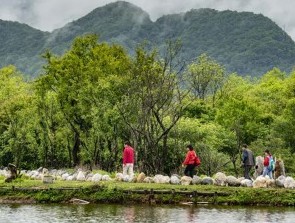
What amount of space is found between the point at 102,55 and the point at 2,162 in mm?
23529

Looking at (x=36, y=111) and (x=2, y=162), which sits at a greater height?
(x=36, y=111)

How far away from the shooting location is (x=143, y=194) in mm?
29828

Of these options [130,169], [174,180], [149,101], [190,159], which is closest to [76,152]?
[149,101]

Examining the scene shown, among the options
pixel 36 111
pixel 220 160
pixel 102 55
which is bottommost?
pixel 220 160

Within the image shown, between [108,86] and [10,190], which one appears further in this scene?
[108,86]

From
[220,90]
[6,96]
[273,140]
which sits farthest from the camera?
[220,90]

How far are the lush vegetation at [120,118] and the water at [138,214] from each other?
45.5 ft

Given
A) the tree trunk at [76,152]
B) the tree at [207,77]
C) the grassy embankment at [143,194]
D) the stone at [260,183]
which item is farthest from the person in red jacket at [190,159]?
the tree at [207,77]

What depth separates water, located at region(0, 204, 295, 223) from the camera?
23.1 m

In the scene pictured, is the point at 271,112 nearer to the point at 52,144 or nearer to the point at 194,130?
the point at 194,130

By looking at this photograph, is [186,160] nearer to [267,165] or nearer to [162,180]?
[162,180]

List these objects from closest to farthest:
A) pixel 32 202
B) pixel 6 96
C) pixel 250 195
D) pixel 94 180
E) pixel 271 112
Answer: pixel 250 195
pixel 32 202
pixel 94 180
pixel 6 96
pixel 271 112

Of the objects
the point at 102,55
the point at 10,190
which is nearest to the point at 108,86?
the point at 102,55

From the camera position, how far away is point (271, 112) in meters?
77.4
